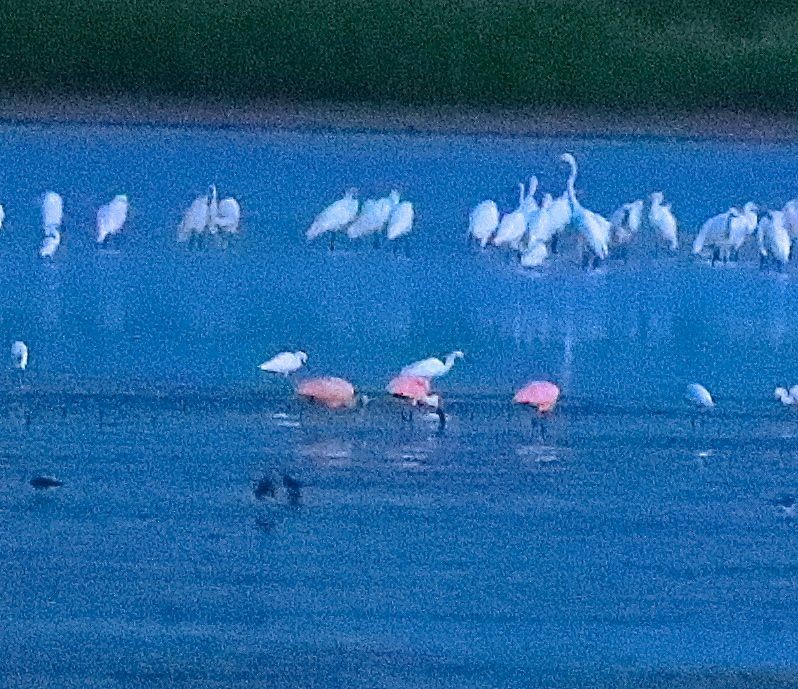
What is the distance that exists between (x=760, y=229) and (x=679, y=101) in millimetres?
170

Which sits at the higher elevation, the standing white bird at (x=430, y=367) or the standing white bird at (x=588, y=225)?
the standing white bird at (x=588, y=225)

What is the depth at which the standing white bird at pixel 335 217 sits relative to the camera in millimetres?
1588

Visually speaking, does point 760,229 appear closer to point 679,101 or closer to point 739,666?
point 679,101

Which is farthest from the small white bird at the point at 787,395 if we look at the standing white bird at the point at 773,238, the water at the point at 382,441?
the standing white bird at the point at 773,238

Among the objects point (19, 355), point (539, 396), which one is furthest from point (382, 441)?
point (19, 355)

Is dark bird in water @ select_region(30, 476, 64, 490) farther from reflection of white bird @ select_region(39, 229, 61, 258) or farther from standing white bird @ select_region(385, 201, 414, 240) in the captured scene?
A: standing white bird @ select_region(385, 201, 414, 240)

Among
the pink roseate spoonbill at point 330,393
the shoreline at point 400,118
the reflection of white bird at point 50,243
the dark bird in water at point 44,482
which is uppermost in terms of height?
the shoreline at point 400,118

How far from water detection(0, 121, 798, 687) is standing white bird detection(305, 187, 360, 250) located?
0.02 metres

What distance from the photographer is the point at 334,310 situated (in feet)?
5.23

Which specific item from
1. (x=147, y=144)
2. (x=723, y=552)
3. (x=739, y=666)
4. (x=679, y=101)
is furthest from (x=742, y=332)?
(x=147, y=144)

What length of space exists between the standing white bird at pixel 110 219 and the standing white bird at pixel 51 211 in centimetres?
5

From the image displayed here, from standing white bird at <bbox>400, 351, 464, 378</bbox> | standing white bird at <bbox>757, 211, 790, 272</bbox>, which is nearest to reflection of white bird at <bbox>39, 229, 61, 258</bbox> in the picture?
standing white bird at <bbox>400, 351, 464, 378</bbox>

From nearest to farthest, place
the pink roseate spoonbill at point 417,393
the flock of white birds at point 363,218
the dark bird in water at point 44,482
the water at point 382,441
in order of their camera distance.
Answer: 1. the water at point 382,441
2. the dark bird in water at point 44,482
3. the pink roseate spoonbill at point 417,393
4. the flock of white birds at point 363,218

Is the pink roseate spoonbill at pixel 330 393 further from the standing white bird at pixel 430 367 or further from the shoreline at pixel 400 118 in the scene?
the shoreline at pixel 400 118
